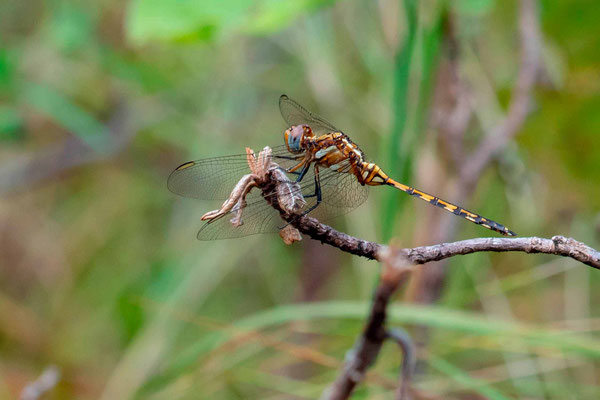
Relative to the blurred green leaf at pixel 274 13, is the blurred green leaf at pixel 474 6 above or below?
above

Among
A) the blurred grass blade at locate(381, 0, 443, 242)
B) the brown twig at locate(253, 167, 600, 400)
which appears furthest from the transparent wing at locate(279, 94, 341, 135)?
the brown twig at locate(253, 167, 600, 400)

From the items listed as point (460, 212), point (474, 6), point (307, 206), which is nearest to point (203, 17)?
point (307, 206)

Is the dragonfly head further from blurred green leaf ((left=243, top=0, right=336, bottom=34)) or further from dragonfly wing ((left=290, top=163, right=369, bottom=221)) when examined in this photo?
blurred green leaf ((left=243, top=0, right=336, bottom=34))

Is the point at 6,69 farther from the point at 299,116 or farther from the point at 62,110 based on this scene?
the point at 299,116

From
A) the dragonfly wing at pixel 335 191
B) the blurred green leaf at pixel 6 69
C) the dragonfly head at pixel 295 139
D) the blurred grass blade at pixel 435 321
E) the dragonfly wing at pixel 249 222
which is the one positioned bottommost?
the blurred grass blade at pixel 435 321

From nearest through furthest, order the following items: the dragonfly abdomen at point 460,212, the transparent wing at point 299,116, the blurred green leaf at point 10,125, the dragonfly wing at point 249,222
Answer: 1. the dragonfly wing at point 249,222
2. the dragonfly abdomen at point 460,212
3. the transparent wing at point 299,116
4. the blurred green leaf at point 10,125

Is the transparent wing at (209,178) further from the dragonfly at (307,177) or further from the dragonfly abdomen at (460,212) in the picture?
the dragonfly abdomen at (460,212)

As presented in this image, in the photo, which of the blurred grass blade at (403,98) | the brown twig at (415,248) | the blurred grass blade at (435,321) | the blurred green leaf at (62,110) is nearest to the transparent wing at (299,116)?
the blurred grass blade at (403,98)
